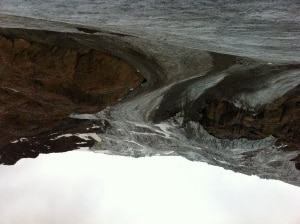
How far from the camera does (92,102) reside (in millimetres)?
12258

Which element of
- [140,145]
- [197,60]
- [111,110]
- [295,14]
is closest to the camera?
[295,14]

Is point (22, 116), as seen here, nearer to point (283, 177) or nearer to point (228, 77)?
point (228, 77)

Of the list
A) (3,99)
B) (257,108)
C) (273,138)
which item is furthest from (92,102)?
(273,138)

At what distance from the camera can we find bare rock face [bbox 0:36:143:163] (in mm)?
10266

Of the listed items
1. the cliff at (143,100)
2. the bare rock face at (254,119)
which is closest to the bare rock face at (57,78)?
the cliff at (143,100)

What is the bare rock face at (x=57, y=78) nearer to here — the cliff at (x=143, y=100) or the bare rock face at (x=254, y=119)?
the cliff at (x=143, y=100)

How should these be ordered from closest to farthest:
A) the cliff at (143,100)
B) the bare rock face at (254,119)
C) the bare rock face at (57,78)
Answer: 1. the bare rock face at (57,78)
2. the cliff at (143,100)
3. the bare rock face at (254,119)

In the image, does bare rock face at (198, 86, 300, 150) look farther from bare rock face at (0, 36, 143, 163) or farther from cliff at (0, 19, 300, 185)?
bare rock face at (0, 36, 143, 163)

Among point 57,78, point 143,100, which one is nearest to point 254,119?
point 143,100

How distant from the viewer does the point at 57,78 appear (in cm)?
1096

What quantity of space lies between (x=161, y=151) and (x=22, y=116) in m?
6.45

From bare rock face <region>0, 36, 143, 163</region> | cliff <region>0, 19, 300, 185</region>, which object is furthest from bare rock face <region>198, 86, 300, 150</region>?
bare rock face <region>0, 36, 143, 163</region>

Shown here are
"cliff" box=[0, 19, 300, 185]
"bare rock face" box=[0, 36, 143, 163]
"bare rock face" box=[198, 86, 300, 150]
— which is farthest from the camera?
"bare rock face" box=[198, 86, 300, 150]

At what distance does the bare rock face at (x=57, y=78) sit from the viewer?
1027cm
